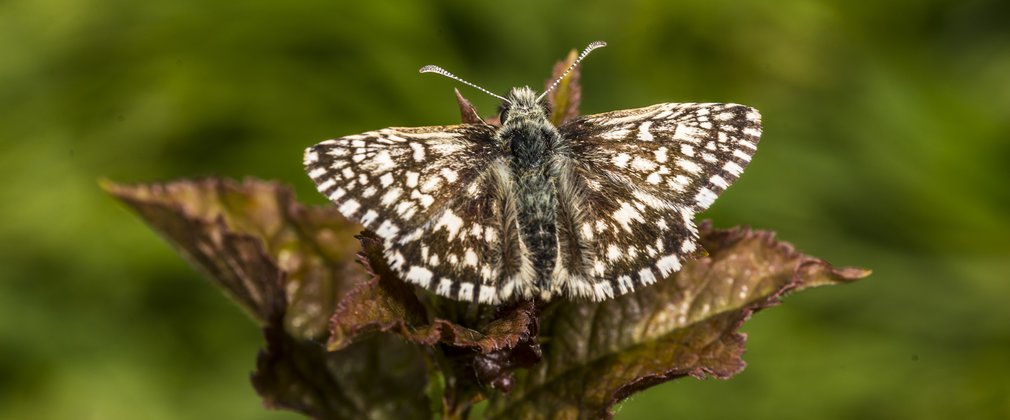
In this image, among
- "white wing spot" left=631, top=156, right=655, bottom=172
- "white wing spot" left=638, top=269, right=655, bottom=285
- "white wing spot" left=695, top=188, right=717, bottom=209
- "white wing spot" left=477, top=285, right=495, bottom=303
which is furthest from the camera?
"white wing spot" left=631, top=156, right=655, bottom=172

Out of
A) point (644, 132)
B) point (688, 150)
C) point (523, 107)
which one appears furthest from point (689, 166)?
point (523, 107)

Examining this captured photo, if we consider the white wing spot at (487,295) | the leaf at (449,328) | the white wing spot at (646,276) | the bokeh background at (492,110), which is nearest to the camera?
the leaf at (449,328)

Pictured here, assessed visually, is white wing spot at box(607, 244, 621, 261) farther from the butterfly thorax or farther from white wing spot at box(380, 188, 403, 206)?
white wing spot at box(380, 188, 403, 206)

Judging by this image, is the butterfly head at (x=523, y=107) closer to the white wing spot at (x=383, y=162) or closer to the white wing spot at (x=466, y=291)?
the white wing spot at (x=383, y=162)

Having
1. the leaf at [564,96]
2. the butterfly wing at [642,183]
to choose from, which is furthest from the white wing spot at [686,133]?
the leaf at [564,96]

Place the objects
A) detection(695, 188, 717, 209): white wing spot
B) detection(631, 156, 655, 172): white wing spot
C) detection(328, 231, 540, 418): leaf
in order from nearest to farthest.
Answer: detection(328, 231, 540, 418): leaf, detection(695, 188, 717, 209): white wing spot, detection(631, 156, 655, 172): white wing spot

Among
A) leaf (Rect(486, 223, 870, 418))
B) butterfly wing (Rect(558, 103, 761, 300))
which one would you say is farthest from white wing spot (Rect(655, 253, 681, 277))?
leaf (Rect(486, 223, 870, 418))

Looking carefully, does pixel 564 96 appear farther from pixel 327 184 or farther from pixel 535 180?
pixel 327 184
